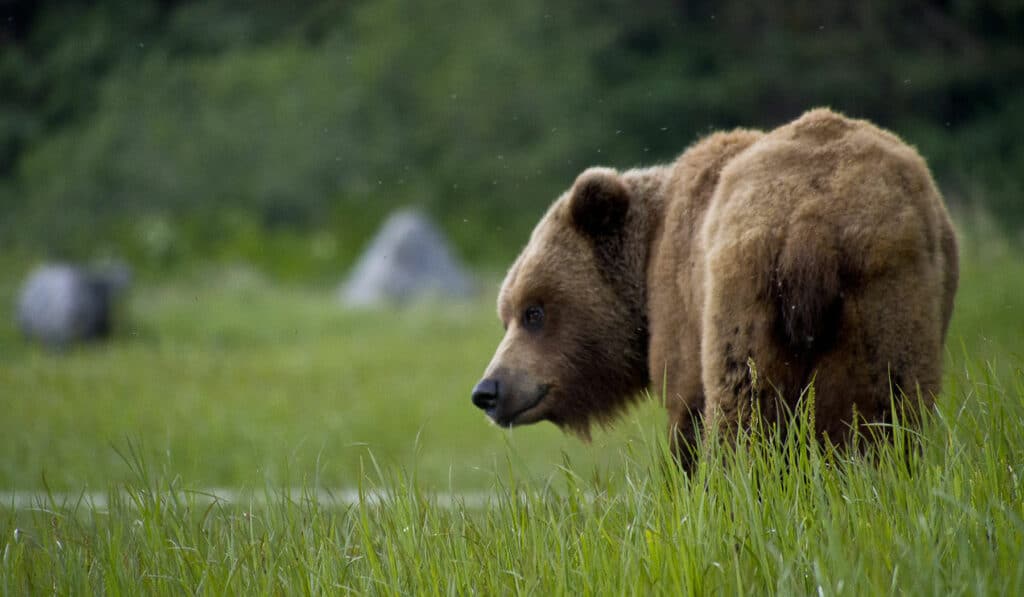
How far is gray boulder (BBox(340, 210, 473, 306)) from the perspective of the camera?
1658cm

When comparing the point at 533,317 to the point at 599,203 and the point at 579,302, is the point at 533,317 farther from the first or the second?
the point at 599,203

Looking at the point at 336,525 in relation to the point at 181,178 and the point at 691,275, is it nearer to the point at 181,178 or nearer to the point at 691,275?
the point at 691,275

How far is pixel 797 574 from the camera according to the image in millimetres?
2785

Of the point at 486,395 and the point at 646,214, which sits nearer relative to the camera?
the point at 486,395

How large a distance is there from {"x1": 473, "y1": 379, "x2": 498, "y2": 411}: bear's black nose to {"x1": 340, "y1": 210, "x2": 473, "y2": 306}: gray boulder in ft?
39.7

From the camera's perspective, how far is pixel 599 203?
430cm

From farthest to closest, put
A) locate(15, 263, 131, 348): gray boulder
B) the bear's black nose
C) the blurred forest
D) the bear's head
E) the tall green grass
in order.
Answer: the blurred forest
locate(15, 263, 131, 348): gray boulder
the bear's head
the bear's black nose
the tall green grass

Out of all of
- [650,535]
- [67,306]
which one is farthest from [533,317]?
[67,306]

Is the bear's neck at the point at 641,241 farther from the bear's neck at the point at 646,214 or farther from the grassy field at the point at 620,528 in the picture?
the grassy field at the point at 620,528

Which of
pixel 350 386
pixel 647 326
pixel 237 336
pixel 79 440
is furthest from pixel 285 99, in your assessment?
pixel 647 326

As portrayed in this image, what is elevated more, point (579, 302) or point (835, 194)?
point (835, 194)

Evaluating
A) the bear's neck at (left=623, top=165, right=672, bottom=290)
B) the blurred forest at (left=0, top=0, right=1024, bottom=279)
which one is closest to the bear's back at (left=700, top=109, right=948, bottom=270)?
the bear's neck at (left=623, top=165, right=672, bottom=290)

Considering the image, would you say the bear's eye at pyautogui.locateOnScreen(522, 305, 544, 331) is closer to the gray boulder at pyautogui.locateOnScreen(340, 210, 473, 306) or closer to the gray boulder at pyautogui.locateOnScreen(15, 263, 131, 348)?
the gray boulder at pyautogui.locateOnScreen(15, 263, 131, 348)

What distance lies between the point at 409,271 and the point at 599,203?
12661 millimetres
